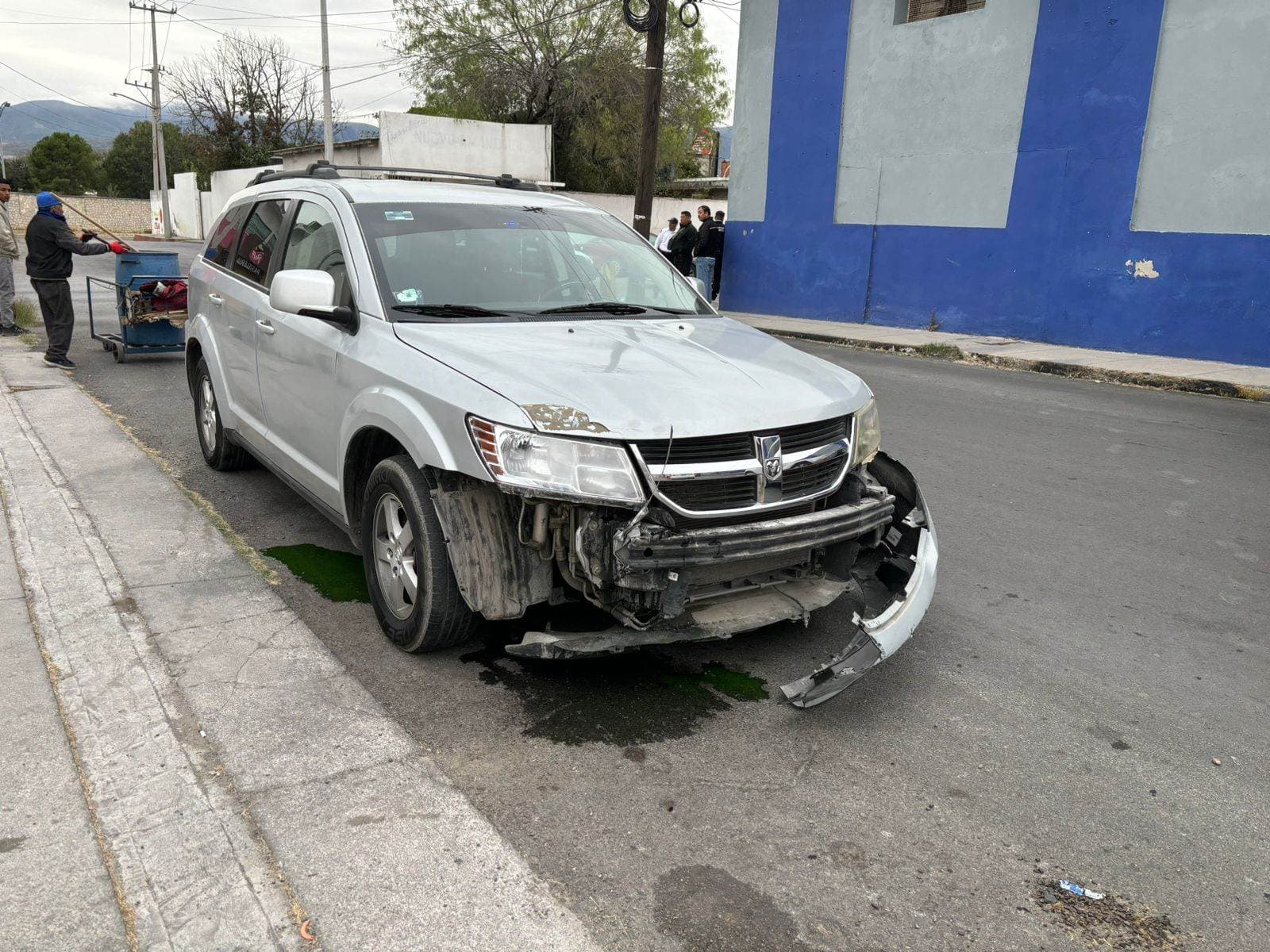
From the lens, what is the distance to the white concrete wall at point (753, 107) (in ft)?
60.8

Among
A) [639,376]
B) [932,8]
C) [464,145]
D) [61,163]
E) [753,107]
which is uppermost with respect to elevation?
[932,8]

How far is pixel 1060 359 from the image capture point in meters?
13.0

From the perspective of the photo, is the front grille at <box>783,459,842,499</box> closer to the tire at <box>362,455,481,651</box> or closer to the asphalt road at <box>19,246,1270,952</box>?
the asphalt road at <box>19,246,1270,952</box>

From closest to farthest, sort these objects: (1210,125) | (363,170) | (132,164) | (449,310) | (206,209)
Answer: (449,310) < (363,170) < (1210,125) < (206,209) < (132,164)

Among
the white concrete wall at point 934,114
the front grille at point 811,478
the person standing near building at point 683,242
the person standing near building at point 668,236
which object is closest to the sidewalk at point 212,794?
Answer: the front grille at point 811,478

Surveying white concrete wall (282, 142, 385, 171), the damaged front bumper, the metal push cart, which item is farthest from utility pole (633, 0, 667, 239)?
white concrete wall (282, 142, 385, 171)

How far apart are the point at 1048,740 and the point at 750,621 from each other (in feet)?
3.51

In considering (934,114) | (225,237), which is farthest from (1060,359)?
(225,237)

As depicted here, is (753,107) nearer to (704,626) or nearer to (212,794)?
(704,626)

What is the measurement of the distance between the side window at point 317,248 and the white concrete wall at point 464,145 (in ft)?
106

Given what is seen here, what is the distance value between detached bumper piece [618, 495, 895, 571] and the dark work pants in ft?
30.7

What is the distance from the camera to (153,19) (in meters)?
54.4

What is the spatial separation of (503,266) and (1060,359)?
34.2 feet

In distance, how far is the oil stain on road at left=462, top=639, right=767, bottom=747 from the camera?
Answer: 3.36m
